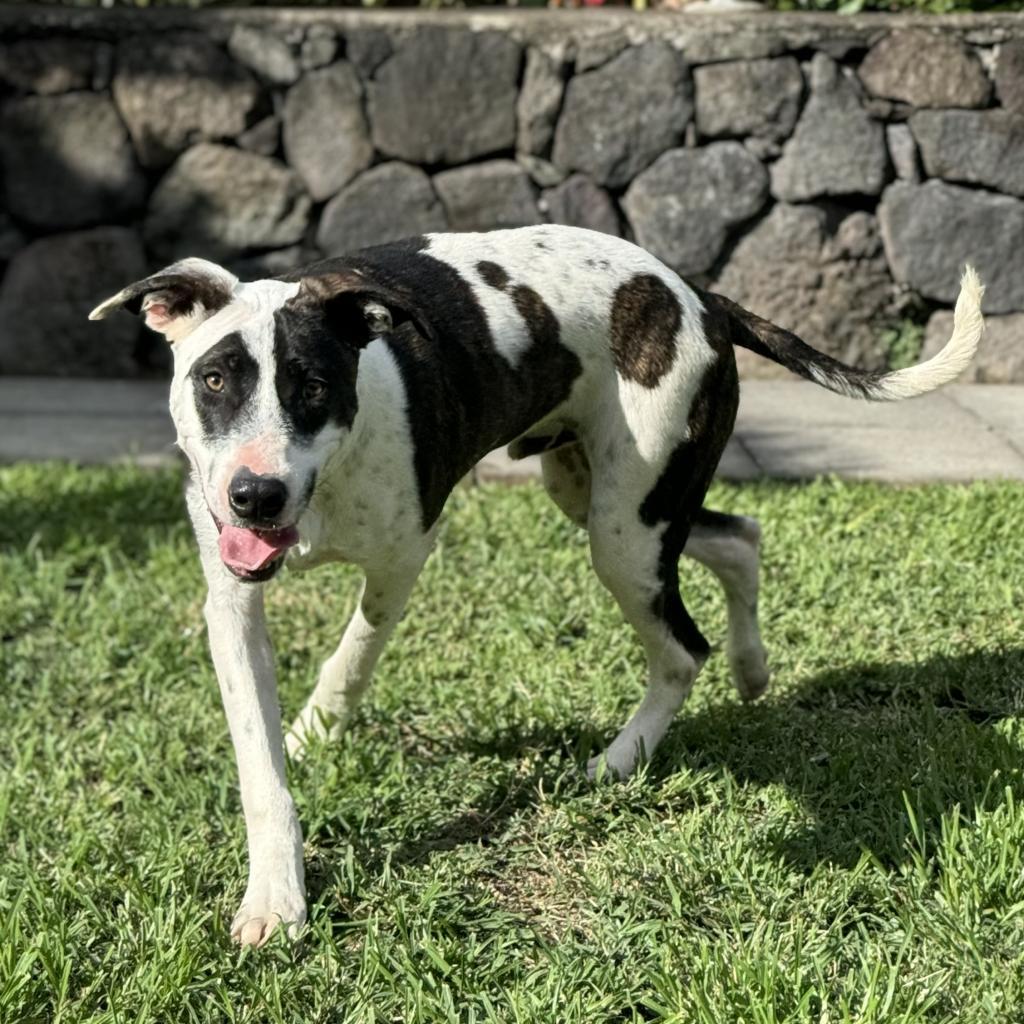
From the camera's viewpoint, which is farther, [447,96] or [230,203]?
[230,203]

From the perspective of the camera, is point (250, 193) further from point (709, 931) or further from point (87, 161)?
point (709, 931)

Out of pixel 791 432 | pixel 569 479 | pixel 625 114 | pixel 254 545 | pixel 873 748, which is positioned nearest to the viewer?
pixel 254 545

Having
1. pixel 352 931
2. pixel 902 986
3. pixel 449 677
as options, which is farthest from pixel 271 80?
pixel 902 986

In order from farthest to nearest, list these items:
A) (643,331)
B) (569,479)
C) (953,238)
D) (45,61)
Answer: (45,61), (953,238), (569,479), (643,331)

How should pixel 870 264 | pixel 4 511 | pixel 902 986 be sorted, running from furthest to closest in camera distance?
pixel 870 264
pixel 4 511
pixel 902 986

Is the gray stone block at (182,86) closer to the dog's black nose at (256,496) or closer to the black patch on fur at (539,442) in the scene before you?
the black patch on fur at (539,442)

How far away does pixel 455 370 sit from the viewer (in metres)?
3.73

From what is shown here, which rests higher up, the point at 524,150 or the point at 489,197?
the point at 524,150

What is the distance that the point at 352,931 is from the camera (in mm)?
3406

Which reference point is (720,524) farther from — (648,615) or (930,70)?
(930,70)

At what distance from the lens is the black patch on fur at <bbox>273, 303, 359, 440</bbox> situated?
10.4ft

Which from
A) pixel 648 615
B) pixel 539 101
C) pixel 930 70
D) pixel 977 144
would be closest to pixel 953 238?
pixel 977 144

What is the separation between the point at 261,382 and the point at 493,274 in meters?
0.91

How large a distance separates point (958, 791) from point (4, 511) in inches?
156
